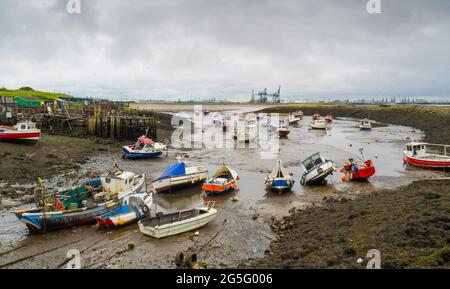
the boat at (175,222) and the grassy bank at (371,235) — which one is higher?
the grassy bank at (371,235)

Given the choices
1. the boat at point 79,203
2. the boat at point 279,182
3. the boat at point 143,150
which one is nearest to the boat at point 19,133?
the boat at point 143,150

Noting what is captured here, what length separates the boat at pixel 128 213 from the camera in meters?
15.9

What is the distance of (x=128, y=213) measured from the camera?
16719mm

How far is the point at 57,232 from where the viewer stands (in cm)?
1556

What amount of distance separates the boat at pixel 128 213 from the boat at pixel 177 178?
399cm

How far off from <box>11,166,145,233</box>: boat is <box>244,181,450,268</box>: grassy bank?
9.37m

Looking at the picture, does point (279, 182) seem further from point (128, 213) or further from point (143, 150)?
point (143, 150)

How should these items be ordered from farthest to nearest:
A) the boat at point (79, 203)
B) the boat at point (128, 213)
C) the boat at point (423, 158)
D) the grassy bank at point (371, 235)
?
the boat at point (423, 158)
the boat at point (128, 213)
the boat at point (79, 203)
the grassy bank at point (371, 235)

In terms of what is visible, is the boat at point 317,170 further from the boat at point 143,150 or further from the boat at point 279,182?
the boat at point 143,150

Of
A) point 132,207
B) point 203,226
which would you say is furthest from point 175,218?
point 132,207

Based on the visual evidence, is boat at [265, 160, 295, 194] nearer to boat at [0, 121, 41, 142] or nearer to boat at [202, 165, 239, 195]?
boat at [202, 165, 239, 195]
